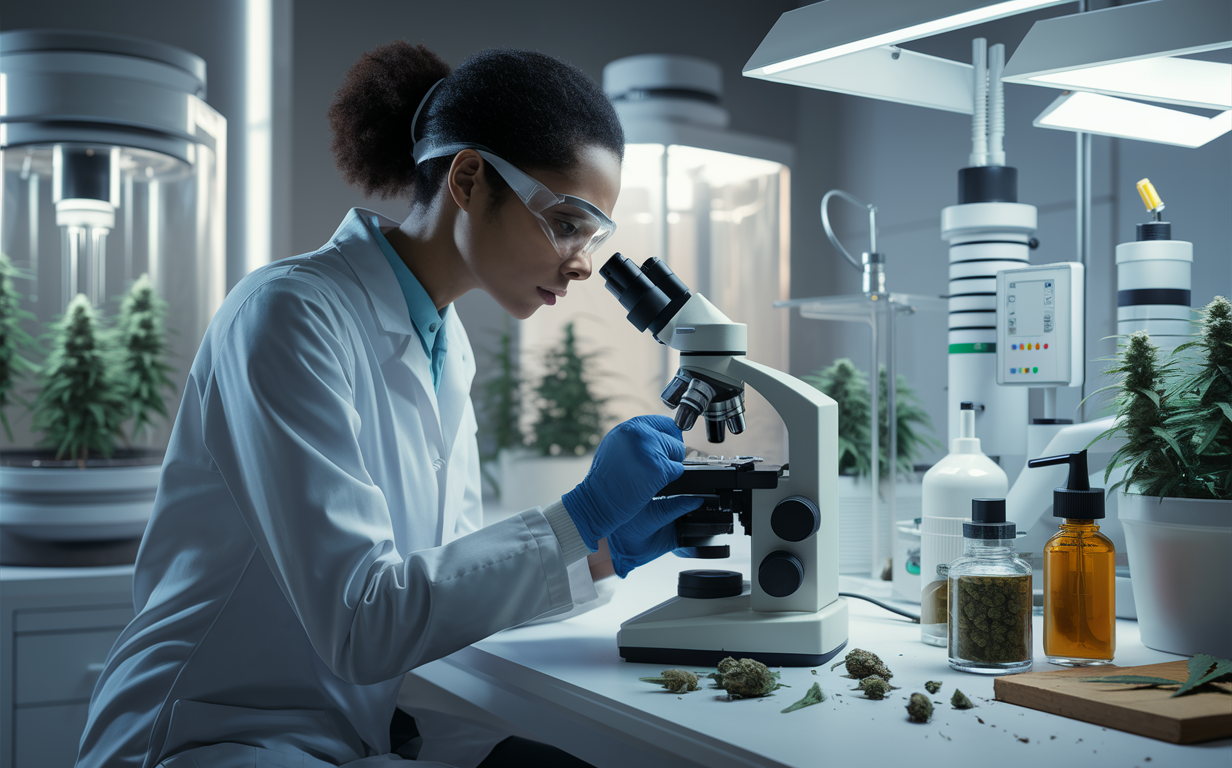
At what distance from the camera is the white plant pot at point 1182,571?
3.01 ft

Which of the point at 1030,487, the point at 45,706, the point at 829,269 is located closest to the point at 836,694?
the point at 1030,487

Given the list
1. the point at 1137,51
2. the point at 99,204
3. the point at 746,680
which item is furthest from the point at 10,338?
the point at 1137,51

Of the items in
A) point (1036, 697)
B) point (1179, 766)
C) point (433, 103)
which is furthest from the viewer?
point (433, 103)

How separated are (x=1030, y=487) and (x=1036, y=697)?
484 mm

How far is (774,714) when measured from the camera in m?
0.78

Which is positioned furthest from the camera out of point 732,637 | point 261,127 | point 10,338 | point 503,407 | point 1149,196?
point 503,407

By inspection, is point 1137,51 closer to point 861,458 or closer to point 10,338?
point 861,458

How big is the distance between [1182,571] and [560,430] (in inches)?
64.8

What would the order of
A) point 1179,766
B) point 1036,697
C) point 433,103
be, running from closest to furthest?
point 1179,766, point 1036,697, point 433,103

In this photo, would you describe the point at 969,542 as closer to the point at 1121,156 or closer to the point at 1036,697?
the point at 1036,697

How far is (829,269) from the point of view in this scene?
283 centimetres

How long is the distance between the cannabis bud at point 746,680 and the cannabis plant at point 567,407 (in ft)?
5.08

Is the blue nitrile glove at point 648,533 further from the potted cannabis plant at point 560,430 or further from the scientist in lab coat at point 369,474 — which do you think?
the potted cannabis plant at point 560,430

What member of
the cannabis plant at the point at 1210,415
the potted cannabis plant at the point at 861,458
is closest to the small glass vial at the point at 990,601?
the cannabis plant at the point at 1210,415
